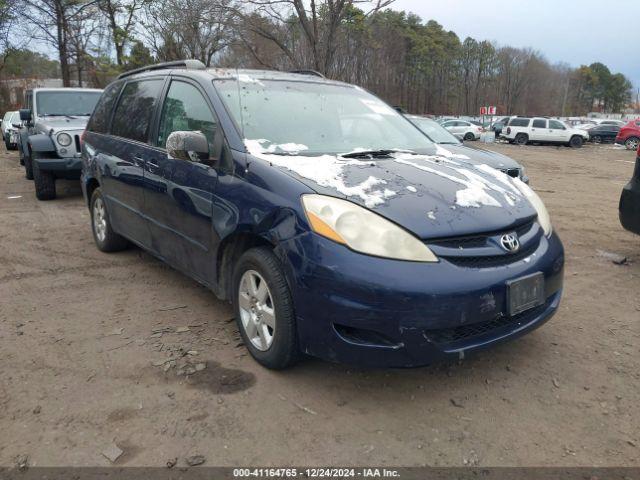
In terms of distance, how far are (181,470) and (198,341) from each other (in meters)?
1.23

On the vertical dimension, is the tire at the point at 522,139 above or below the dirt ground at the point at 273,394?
above

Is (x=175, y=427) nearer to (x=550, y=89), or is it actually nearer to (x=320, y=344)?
(x=320, y=344)

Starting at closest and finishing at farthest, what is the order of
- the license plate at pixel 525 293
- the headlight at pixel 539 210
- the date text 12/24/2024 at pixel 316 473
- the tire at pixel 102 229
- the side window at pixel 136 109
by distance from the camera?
the date text 12/24/2024 at pixel 316 473, the license plate at pixel 525 293, the headlight at pixel 539 210, the side window at pixel 136 109, the tire at pixel 102 229

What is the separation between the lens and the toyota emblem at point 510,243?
2705 millimetres

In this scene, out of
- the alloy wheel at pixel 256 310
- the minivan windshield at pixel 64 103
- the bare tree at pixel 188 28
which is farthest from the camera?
the bare tree at pixel 188 28

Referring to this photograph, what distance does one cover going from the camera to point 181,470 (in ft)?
7.39

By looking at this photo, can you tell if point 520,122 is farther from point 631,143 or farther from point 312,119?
point 312,119

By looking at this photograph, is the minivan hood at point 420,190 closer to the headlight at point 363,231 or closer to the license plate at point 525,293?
the headlight at point 363,231

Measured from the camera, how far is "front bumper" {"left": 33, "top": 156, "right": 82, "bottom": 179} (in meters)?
7.88

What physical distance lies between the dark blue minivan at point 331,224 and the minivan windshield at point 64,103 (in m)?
6.04

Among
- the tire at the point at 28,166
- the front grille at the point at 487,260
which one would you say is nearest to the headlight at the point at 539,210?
the front grille at the point at 487,260

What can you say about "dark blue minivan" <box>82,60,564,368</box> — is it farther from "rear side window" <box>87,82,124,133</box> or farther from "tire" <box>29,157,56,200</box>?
"tire" <box>29,157,56,200</box>

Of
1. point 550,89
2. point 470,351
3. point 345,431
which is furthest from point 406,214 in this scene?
point 550,89

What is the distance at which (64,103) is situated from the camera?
9336 mm
